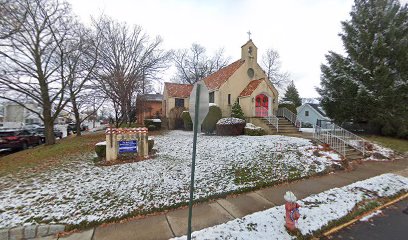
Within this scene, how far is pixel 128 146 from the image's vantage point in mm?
8938

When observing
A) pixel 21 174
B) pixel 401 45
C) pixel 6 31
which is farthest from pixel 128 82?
pixel 401 45

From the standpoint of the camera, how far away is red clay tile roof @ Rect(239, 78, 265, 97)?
1895 centimetres

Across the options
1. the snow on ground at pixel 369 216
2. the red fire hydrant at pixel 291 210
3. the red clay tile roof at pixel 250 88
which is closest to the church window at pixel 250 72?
the red clay tile roof at pixel 250 88

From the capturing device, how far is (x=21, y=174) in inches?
300

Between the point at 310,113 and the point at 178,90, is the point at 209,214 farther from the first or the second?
the point at 310,113

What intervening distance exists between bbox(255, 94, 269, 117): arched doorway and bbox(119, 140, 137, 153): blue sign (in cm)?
1291

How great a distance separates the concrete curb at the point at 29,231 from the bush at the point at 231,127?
475 inches

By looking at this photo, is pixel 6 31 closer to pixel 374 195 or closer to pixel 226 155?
pixel 226 155

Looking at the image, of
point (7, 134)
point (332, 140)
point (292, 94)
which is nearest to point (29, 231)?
point (332, 140)

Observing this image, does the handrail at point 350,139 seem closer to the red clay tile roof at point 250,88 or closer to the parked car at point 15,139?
the red clay tile roof at point 250,88

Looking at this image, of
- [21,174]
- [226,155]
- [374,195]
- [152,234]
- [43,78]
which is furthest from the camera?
[43,78]

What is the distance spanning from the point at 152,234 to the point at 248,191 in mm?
3063

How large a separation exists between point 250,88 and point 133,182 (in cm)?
1570

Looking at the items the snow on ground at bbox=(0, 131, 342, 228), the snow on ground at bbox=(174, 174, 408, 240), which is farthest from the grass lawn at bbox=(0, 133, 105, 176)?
the snow on ground at bbox=(174, 174, 408, 240)
